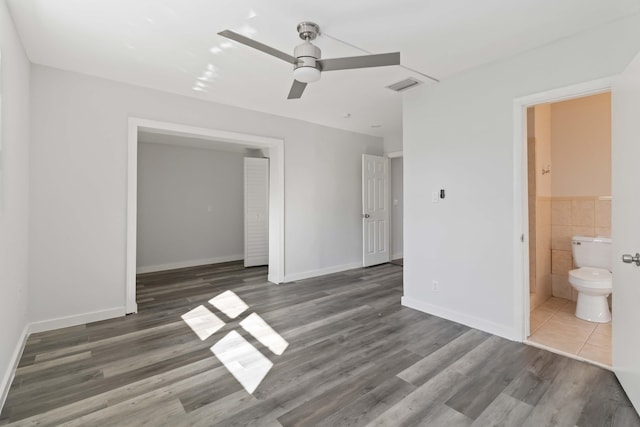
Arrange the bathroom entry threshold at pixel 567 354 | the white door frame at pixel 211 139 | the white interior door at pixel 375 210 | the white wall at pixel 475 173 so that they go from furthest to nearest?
the white interior door at pixel 375 210, the white door frame at pixel 211 139, the white wall at pixel 475 173, the bathroom entry threshold at pixel 567 354

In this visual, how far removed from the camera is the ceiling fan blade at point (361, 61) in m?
1.88

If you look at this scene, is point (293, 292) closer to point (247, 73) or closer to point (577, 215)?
point (247, 73)

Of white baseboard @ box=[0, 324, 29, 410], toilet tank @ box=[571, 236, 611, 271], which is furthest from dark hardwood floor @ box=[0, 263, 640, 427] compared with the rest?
toilet tank @ box=[571, 236, 611, 271]

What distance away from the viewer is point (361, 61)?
194cm

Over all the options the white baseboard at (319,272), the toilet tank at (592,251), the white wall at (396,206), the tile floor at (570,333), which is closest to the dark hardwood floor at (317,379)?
the tile floor at (570,333)

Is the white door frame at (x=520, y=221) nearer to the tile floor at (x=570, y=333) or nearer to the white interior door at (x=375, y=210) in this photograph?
the tile floor at (x=570, y=333)

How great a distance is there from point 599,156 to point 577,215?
68 cm

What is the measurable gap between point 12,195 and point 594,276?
5.03 m

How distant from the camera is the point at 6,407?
72.5 inches

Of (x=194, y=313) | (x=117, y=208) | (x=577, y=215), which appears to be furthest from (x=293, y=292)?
(x=577, y=215)

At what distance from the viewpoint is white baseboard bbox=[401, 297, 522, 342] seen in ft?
8.98

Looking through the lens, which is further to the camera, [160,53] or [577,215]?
[577,215]

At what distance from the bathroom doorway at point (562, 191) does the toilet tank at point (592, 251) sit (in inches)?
6.6

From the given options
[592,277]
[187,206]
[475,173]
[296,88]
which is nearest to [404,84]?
[475,173]
